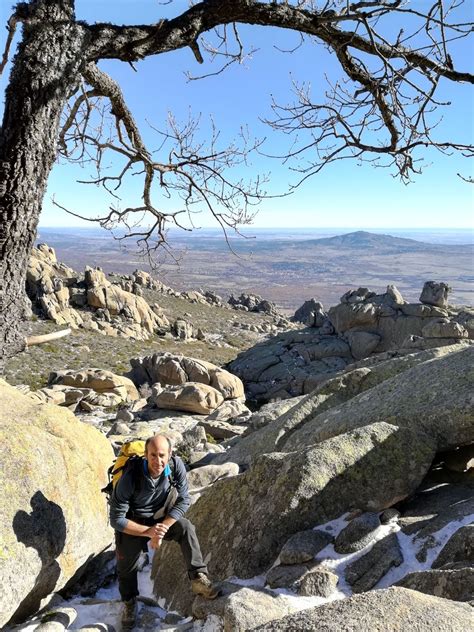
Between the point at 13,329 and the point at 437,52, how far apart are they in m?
5.78

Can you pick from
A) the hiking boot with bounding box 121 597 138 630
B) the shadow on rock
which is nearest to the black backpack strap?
the hiking boot with bounding box 121 597 138 630

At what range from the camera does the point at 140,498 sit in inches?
204

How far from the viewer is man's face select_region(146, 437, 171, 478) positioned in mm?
4988

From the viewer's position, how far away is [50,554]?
17.2ft

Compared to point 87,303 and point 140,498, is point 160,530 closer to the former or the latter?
point 140,498

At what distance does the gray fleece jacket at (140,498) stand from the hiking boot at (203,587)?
0.67 metres

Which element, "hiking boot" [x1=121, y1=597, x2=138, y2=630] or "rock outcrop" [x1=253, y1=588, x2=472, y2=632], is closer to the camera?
"rock outcrop" [x1=253, y1=588, x2=472, y2=632]

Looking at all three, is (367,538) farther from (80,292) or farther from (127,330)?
(80,292)

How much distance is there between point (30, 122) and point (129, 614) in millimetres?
5230

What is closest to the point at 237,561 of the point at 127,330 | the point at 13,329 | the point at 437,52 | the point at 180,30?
the point at 13,329

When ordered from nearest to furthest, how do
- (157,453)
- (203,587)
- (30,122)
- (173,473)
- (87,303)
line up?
1. (30,122)
2. (203,587)
3. (157,453)
4. (173,473)
5. (87,303)

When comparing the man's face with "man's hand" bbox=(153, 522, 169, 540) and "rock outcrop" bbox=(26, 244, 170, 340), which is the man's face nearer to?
"man's hand" bbox=(153, 522, 169, 540)

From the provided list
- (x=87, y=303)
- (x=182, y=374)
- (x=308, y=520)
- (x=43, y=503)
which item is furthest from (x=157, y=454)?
(x=87, y=303)

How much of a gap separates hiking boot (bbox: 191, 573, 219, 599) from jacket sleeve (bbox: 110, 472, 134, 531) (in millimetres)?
962
